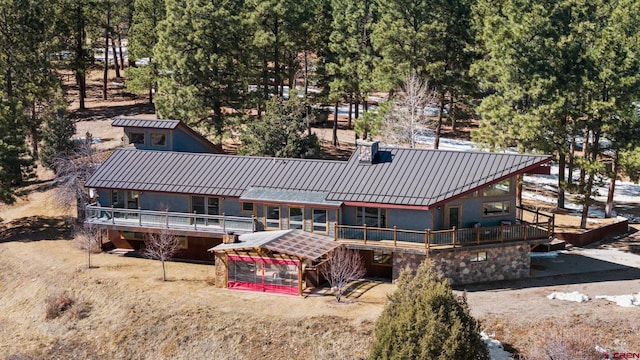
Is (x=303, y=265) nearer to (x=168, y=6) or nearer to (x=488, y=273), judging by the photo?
(x=488, y=273)

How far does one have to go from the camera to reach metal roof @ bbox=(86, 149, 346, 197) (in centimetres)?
4031

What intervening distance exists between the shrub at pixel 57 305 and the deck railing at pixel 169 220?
18.1 feet

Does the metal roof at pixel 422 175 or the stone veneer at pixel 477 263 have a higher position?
the metal roof at pixel 422 175

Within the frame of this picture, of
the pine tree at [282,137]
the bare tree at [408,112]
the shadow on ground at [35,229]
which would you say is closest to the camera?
the shadow on ground at [35,229]

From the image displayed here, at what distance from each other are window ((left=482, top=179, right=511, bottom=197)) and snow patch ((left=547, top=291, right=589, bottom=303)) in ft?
18.8

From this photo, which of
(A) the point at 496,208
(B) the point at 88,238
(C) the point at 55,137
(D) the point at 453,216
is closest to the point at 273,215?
(D) the point at 453,216

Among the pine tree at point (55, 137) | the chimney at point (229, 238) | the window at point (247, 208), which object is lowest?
Answer: the chimney at point (229, 238)

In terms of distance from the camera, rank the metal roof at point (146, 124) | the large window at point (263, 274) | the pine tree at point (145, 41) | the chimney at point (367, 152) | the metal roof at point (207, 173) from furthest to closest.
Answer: the pine tree at point (145, 41) < the metal roof at point (146, 124) < the metal roof at point (207, 173) < the chimney at point (367, 152) < the large window at point (263, 274)

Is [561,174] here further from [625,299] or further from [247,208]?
[247,208]

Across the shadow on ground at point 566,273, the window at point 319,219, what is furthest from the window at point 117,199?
the shadow on ground at point 566,273

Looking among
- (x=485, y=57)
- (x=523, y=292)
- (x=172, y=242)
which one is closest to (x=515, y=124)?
(x=485, y=57)

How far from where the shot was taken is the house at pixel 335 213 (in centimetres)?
3703

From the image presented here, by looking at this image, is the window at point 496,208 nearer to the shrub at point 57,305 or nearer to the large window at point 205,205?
the large window at point 205,205

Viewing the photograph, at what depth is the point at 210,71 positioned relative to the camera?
184 feet
